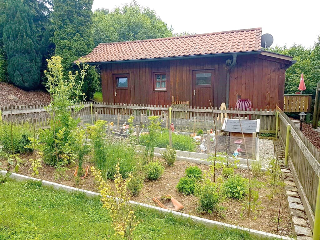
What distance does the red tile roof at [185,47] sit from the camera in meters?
11.5

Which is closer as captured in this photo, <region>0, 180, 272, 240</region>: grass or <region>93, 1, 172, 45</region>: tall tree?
<region>0, 180, 272, 240</region>: grass

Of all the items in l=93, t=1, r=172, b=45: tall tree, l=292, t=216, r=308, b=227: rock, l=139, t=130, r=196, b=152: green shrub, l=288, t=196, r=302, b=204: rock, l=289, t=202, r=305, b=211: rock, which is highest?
l=93, t=1, r=172, b=45: tall tree

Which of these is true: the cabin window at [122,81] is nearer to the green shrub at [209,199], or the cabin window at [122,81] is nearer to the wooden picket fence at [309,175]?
the wooden picket fence at [309,175]

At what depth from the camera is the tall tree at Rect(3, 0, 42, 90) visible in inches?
664

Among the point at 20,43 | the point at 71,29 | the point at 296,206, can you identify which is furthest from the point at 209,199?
the point at 20,43

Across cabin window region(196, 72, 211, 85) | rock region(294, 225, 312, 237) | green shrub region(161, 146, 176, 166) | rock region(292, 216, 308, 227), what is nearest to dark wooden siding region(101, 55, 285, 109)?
cabin window region(196, 72, 211, 85)

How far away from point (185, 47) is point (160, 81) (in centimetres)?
225

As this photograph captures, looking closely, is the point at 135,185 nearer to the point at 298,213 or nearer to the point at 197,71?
the point at 298,213

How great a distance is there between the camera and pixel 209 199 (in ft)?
12.8

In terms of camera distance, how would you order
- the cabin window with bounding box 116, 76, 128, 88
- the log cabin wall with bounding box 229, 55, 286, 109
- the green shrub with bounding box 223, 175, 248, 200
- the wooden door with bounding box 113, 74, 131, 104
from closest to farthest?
the green shrub with bounding box 223, 175, 248, 200 < the log cabin wall with bounding box 229, 55, 286, 109 < the wooden door with bounding box 113, 74, 131, 104 < the cabin window with bounding box 116, 76, 128, 88

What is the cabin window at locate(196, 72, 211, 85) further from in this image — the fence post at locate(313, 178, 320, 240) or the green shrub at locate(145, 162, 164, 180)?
the fence post at locate(313, 178, 320, 240)

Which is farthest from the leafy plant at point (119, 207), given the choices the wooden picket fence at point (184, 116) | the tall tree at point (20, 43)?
the tall tree at point (20, 43)

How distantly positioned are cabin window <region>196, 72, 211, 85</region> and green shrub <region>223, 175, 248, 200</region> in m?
8.42

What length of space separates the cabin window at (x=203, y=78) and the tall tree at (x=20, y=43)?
11.9 meters
